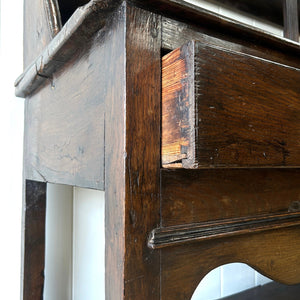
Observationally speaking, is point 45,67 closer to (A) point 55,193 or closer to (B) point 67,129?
(B) point 67,129

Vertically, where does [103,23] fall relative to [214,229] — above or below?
above

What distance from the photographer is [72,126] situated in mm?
438

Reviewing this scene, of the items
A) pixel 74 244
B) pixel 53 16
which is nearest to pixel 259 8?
pixel 53 16

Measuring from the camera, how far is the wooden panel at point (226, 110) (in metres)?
0.27

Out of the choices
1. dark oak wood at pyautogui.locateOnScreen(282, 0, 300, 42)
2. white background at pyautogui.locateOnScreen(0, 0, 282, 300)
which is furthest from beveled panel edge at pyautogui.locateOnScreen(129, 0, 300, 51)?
white background at pyautogui.locateOnScreen(0, 0, 282, 300)

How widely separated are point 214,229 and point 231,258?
54 millimetres

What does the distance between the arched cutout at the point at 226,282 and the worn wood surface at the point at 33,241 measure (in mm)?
499

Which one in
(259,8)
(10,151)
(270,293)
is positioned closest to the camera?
(10,151)

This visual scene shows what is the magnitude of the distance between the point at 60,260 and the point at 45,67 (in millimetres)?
632

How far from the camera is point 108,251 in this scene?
0.32 m

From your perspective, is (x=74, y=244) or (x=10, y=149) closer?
(x=10, y=149)

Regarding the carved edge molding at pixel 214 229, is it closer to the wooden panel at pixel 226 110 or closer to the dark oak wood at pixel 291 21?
the wooden panel at pixel 226 110

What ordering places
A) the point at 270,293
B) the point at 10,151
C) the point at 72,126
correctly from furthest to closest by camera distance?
1. the point at 270,293
2. the point at 10,151
3. the point at 72,126

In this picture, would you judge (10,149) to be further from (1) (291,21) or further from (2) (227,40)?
(1) (291,21)
